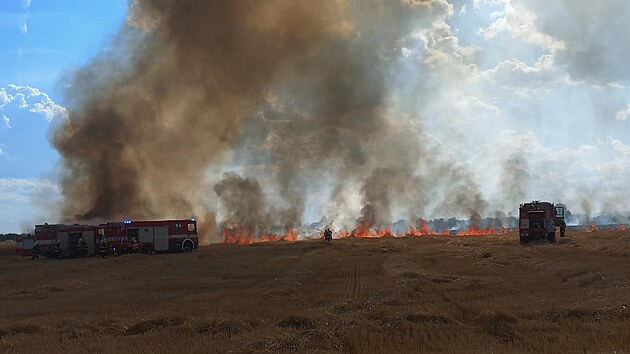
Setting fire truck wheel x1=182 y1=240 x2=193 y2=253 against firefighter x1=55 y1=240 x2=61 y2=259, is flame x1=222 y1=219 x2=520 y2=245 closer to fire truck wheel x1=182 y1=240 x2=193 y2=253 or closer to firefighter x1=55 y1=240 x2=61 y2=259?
fire truck wheel x1=182 y1=240 x2=193 y2=253

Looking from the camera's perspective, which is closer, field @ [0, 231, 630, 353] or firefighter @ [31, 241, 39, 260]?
field @ [0, 231, 630, 353]

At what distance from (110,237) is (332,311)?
4631cm

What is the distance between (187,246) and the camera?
62.8 meters

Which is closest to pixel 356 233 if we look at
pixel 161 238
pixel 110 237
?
Answer: pixel 161 238

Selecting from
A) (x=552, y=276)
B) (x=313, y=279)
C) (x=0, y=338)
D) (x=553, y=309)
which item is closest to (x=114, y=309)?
(x=0, y=338)

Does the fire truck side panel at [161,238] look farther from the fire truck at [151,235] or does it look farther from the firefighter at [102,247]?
the firefighter at [102,247]

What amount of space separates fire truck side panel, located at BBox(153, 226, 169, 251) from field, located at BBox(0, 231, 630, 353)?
25.3 metres

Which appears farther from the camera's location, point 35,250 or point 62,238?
point 62,238

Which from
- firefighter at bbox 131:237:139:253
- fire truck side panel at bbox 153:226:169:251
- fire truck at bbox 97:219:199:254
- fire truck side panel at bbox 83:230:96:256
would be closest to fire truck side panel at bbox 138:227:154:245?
fire truck at bbox 97:219:199:254

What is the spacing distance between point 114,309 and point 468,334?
12.7 meters

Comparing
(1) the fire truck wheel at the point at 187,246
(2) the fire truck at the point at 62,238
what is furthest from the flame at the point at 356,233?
(2) the fire truck at the point at 62,238

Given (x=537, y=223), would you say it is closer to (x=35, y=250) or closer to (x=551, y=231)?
(x=551, y=231)

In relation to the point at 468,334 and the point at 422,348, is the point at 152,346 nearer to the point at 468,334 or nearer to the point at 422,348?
the point at 422,348

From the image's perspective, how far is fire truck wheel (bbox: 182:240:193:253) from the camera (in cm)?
6241
